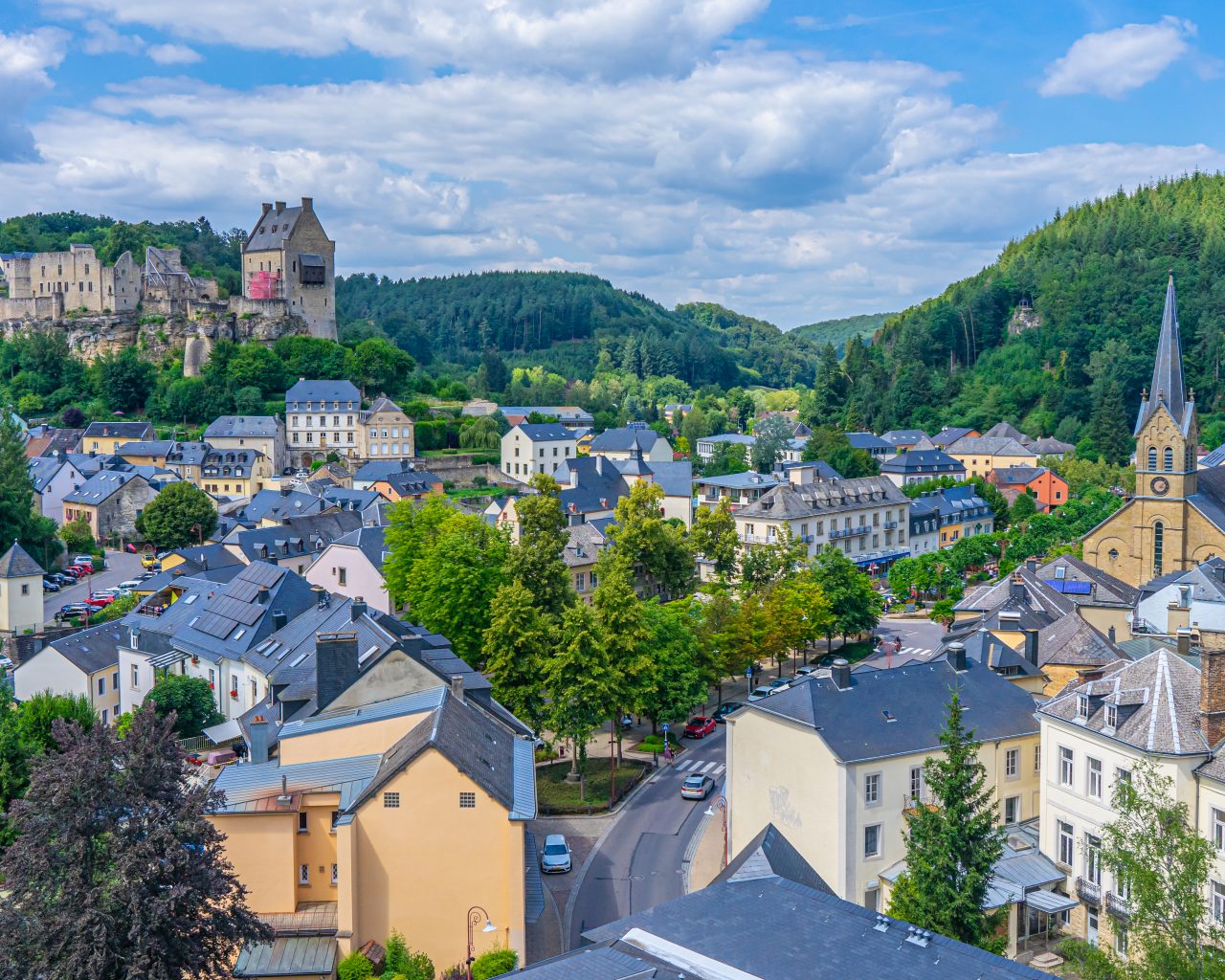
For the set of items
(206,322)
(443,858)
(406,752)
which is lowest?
(443,858)

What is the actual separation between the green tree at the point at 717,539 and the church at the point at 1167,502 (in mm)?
19378

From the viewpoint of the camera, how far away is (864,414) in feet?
456

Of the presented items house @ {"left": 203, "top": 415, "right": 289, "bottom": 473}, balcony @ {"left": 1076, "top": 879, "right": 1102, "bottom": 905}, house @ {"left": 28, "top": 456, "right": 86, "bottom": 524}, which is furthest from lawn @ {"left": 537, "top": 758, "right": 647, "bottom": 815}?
house @ {"left": 203, "top": 415, "right": 289, "bottom": 473}

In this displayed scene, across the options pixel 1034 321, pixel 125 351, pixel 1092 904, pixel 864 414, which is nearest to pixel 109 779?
pixel 1092 904

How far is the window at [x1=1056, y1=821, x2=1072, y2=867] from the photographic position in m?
29.4

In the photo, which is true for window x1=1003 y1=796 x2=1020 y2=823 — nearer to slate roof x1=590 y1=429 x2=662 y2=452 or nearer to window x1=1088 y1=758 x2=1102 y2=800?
window x1=1088 y1=758 x2=1102 y2=800

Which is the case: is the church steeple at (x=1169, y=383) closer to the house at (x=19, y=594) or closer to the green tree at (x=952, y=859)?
the green tree at (x=952, y=859)

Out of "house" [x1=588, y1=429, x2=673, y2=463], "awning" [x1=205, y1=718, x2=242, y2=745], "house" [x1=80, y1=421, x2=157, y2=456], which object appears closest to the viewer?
"awning" [x1=205, y1=718, x2=242, y2=745]

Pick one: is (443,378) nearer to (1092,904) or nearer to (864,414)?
(864,414)

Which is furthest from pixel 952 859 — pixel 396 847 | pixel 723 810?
pixel 723 810

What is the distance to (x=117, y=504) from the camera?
3310 inches

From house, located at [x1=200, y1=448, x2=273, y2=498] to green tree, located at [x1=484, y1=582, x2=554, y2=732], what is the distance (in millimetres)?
57152

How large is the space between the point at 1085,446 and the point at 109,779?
11204 centimetres

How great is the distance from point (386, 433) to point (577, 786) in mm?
64599
